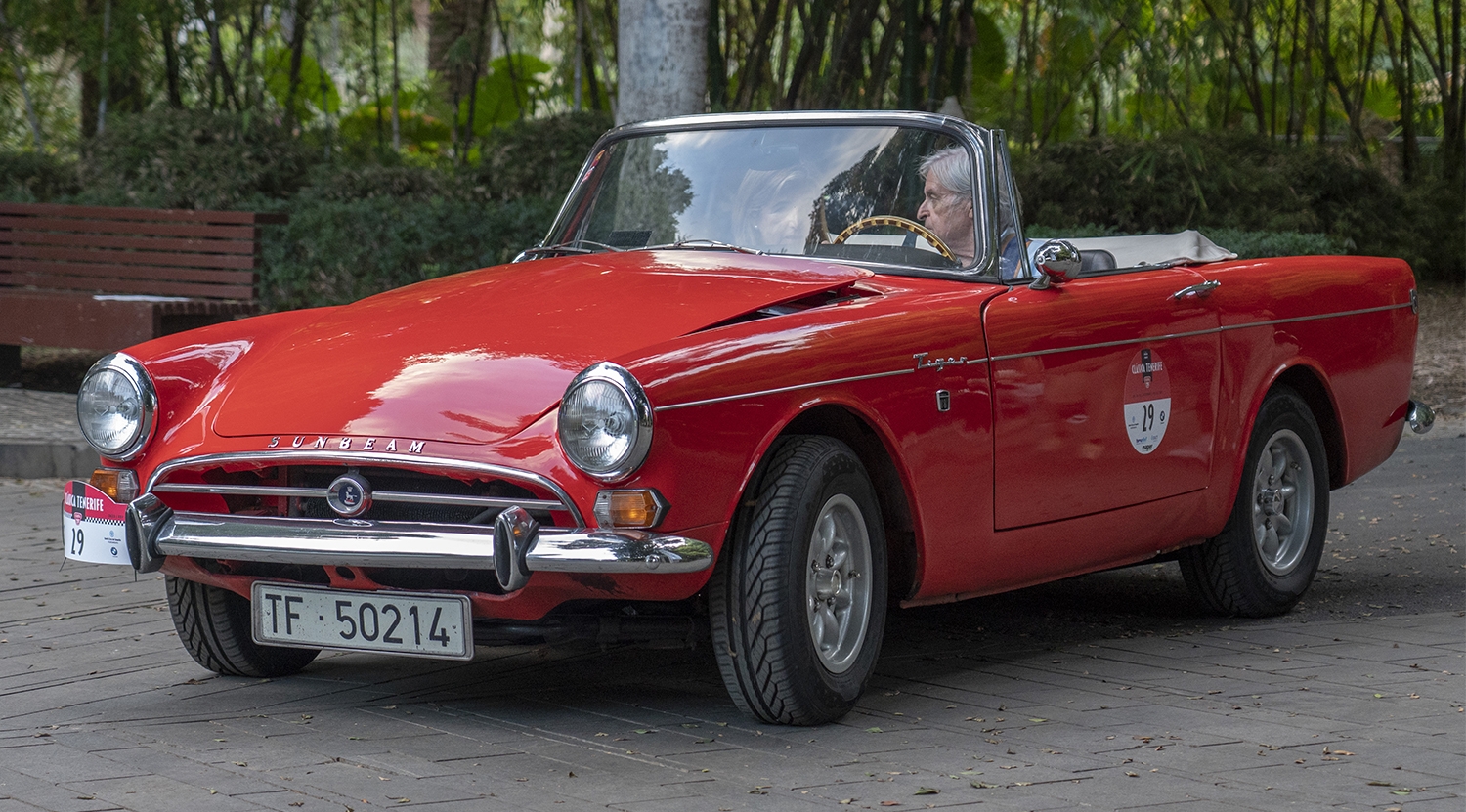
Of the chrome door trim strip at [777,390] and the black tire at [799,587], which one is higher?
the chrome door trim strip at [777,390]

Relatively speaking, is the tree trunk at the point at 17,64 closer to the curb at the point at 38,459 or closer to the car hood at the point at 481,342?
the curb at the point at 38,459

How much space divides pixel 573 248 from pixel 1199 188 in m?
8.67

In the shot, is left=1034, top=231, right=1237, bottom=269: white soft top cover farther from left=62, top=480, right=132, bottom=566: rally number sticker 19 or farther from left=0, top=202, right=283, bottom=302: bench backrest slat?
left=0, top=202, right=283, bottom=302: bench backrest slat

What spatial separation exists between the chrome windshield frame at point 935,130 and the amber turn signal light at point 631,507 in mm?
1340

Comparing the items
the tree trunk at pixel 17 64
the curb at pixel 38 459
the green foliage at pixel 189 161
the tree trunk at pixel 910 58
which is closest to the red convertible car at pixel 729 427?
the curb at pixel 38 459

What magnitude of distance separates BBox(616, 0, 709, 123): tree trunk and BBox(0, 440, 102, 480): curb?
10.5ft

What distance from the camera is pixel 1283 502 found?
5512mm

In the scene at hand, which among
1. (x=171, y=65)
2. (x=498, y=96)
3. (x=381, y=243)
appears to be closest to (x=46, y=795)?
(x=381, y=243)

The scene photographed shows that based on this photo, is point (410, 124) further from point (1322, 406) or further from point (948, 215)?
point (948, 215)

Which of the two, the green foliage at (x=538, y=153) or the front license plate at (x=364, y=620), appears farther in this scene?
the green foliage at (x=538, y=153)

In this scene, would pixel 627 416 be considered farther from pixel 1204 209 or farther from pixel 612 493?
pixel 1204 209

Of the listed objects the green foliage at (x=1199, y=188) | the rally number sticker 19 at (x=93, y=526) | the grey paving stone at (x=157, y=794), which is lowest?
the grey paving stone at (x=157, y=794)

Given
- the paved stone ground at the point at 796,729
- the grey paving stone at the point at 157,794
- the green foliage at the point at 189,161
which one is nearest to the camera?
the grey paving stone at the point at 157,794

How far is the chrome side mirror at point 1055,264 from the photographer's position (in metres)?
4.50
